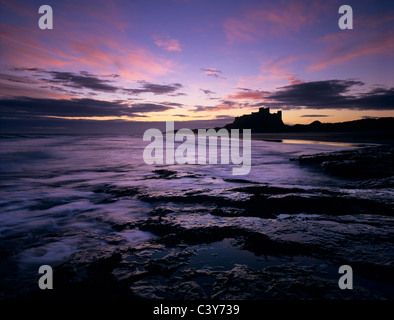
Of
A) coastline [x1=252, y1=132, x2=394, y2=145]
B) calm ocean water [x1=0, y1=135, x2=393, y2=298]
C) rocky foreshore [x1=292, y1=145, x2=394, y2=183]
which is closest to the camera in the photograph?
calm ocean water [x1=0, y1=135, x2=393, y2=298]

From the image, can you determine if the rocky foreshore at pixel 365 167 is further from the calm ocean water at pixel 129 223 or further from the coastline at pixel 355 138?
the coastline at pixel 355 138

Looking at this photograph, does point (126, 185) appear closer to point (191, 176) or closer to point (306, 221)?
point (191, 176)

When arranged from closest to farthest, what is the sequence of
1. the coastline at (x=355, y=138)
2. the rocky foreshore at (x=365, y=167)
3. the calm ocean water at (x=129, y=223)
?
the calm ocean water at (x=129, y=223), the rocky foreshore at (x=365, y=167), the coastline at (x=355, y=138)

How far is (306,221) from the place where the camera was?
10.4ft

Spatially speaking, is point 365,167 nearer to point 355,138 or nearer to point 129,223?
point 129,223

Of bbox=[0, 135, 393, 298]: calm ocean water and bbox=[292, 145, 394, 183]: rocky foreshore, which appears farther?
bbox=[292, 145, 394, 183]: rocky foreshore

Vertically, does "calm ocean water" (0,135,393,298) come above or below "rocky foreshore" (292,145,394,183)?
below

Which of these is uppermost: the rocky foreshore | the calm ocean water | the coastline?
the coastline

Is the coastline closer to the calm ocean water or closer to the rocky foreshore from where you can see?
the rocky foreshore

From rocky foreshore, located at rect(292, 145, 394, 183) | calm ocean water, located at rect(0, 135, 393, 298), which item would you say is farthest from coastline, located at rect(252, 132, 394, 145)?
calm ocean water, located at rect(0, 135, 393, 298)

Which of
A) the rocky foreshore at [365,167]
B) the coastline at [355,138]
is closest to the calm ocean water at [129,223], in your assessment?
the rocky foreshore at [365,167]

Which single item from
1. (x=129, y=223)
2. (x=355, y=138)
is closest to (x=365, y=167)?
(x=129, y=223)

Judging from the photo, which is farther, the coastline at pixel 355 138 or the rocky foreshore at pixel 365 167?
the coastline at pixel 355 138
